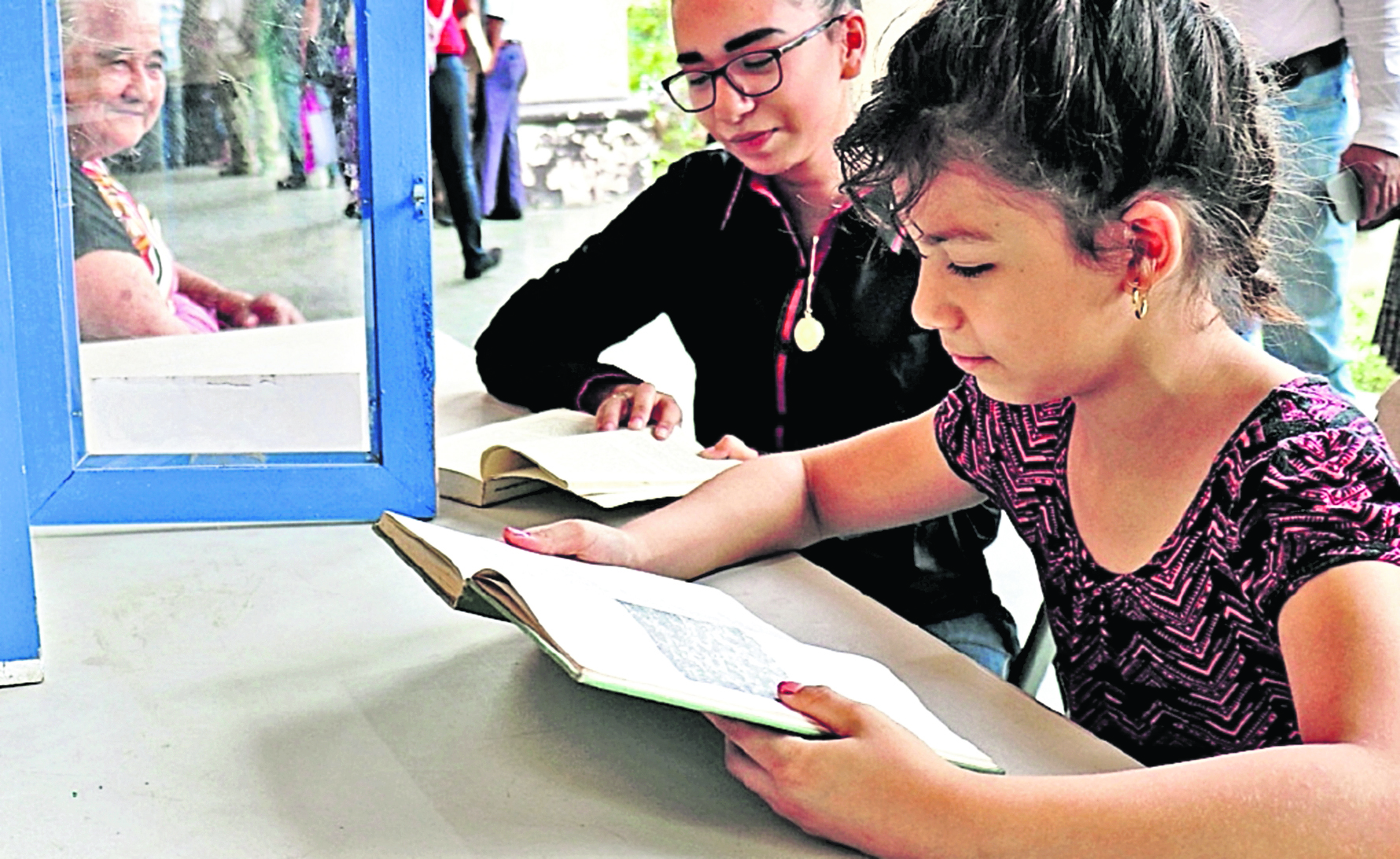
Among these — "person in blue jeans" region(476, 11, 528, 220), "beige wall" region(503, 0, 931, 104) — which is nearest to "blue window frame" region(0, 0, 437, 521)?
"person in blue jeans" region(476, 11, 528, 220)

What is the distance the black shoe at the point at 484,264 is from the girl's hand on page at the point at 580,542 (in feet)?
14.1

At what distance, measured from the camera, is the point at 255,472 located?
119 centimetres

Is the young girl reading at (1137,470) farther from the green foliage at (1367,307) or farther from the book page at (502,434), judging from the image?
the green foliage at (1367,307)

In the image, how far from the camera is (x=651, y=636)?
32.7 inches

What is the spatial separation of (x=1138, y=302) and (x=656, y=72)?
5.99 metres

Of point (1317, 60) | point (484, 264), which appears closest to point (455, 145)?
point (484, 264)

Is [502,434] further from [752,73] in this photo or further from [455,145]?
[455,145]

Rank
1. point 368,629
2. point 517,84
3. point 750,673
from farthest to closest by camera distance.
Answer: point 517,84
point 368,629
point 750,673

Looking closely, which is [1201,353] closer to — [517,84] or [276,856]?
[276,856]

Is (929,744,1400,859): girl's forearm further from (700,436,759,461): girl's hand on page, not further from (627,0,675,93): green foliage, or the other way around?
(627,0,675,93): green foliage

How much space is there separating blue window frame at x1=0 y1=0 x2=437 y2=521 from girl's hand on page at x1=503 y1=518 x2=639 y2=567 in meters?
0.21

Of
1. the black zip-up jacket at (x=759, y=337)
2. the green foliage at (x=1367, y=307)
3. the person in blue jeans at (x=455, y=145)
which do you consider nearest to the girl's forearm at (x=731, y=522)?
the black zip-up jacket at (x=759, y=337)

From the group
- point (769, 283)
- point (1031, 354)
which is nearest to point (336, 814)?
point (1031, 354)

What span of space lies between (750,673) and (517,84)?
18.0ft
